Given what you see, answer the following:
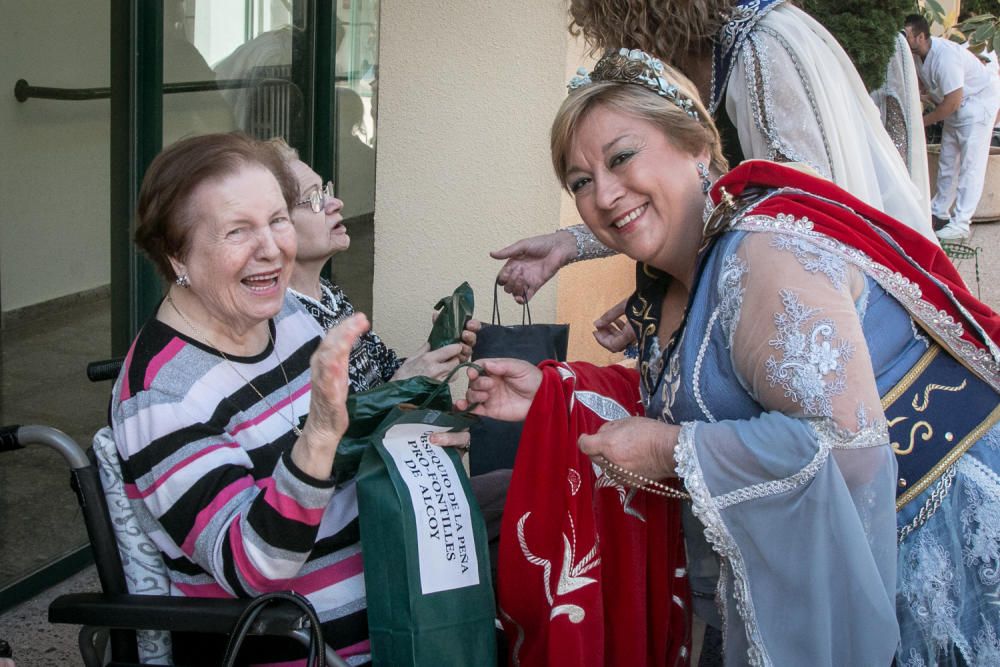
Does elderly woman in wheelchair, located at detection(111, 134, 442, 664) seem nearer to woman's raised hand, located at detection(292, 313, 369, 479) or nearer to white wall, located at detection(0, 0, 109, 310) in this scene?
woman's raised hand, located at detection(292, 313, 369, 479)

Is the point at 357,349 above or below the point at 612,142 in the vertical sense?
below

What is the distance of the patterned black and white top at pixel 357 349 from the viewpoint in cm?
284

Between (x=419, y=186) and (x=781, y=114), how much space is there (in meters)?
1.96

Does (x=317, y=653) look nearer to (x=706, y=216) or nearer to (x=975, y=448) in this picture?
(x=706, y=216)

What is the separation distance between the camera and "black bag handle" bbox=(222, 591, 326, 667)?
186 cm

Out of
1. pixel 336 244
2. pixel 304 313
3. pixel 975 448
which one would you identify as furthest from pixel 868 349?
pixel 336 244

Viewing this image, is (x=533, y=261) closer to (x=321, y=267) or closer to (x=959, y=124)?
(x=321, y=267)

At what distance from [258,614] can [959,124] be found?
10.5 metres

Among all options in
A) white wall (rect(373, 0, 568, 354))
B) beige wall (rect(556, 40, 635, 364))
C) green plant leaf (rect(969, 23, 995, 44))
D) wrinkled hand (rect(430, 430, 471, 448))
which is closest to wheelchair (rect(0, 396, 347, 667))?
wrinkled hand (rect(430, 430, 471, 448))

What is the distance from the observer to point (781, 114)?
2672mm

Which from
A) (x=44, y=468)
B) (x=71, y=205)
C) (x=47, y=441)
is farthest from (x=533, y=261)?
(x=44, y=468)

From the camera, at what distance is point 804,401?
6.01ft

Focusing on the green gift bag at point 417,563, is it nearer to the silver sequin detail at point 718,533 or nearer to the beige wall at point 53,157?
the silver sequin detail at point 718,533

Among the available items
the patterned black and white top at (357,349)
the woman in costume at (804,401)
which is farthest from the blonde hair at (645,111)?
the patterned black and white top at (357,349)
